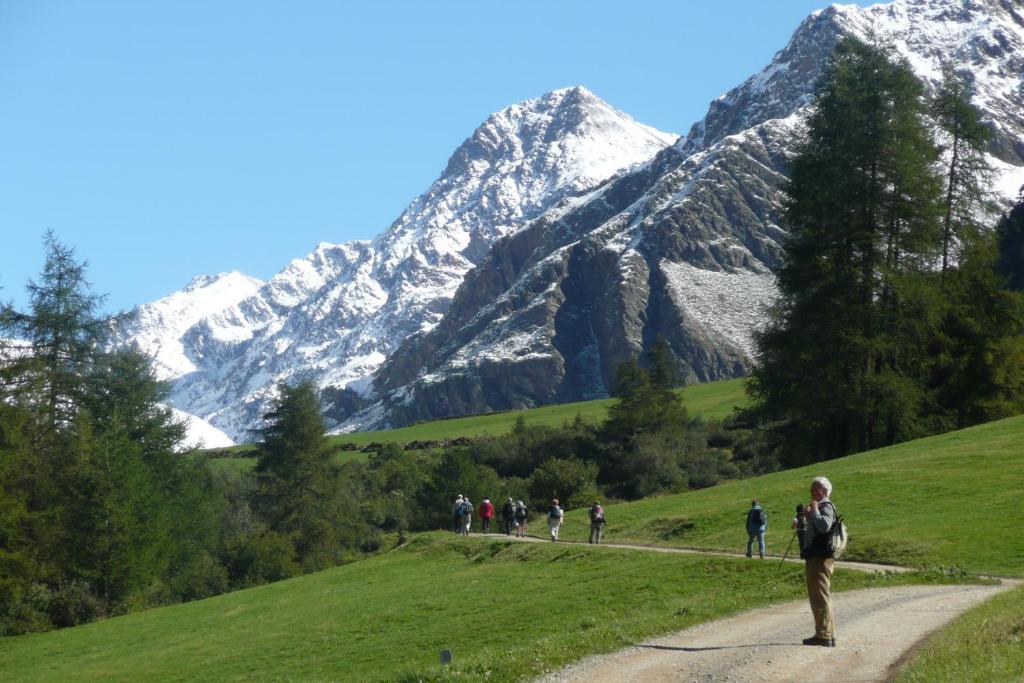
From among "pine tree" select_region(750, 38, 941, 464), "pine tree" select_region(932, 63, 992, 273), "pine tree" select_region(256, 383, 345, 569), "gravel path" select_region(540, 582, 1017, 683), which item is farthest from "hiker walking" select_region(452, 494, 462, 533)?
"gravel path" select_region(540, 582, 1017, 683)

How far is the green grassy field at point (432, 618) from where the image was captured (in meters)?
21.5

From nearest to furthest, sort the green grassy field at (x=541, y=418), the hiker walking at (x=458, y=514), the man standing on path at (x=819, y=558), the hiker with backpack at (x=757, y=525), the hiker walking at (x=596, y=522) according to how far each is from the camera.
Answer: the man standing on path at (x=819, y=558) → the hiker with backpack at (x=757, y=525) → the hiker walking at (x=596, y=522) → the hiker walking at (x=458, y=514) → the green grassy field at (x=541, y=418)

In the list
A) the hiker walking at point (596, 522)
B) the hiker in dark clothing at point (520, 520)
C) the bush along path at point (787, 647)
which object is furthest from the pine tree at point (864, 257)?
the bush along path at point (787, 647)

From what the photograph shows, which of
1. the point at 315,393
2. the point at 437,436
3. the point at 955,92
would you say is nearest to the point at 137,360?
the point at 315,393

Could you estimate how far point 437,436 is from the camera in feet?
527

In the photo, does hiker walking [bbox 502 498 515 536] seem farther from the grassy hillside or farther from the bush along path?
the bush along path

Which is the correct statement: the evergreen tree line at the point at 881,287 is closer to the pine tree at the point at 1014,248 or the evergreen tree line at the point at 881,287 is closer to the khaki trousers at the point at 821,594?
the khaki trousers at the point at 821,594

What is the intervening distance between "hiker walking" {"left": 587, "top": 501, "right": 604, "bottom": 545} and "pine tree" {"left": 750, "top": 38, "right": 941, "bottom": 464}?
49.6 feet

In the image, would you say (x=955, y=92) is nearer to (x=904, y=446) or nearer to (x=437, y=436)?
(x=904, y=446)

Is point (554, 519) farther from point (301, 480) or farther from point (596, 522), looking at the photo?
point (301, 480)

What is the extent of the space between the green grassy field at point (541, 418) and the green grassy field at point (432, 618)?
275 ft

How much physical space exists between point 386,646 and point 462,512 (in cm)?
2312

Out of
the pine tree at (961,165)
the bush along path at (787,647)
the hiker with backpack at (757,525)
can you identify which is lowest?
the bush along path at (787,647)

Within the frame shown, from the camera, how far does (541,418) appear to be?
518 ft
